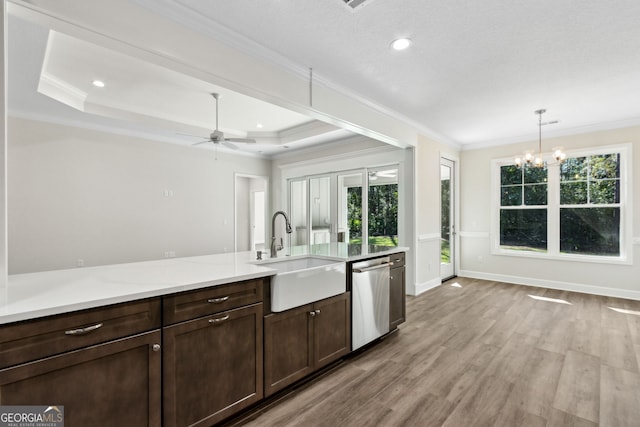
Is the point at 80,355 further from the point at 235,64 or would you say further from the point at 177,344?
the point at 235,64

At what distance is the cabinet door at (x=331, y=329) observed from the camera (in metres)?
2.27

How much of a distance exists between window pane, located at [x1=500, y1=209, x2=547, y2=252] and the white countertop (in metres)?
5.34

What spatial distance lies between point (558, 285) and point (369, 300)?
14.4ft

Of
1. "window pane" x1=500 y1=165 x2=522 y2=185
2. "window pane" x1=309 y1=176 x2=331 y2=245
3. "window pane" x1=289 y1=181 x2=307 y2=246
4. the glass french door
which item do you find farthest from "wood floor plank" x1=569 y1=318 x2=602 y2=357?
"window pane" x1=289 y1=181 x2=307 y2=246

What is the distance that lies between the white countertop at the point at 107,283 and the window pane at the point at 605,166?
5720 mm

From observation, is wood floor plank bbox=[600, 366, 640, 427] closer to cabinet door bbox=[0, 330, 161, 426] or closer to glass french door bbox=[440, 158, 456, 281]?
cabinet door bbox=[0, 330, 161, 426]

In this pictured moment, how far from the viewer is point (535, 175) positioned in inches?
207

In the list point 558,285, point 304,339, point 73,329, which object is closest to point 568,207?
point 558,285

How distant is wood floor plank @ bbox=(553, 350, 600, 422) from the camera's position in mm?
1933

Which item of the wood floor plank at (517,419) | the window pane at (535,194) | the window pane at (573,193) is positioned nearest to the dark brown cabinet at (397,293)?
the wood floor plank at (517,419)

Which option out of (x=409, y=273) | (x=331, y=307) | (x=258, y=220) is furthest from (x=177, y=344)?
(x=258, y=220)

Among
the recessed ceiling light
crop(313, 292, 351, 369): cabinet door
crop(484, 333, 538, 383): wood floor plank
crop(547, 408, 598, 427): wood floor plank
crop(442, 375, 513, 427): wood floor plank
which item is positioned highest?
the recessed ceiling light

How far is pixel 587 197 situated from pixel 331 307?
16.8ft

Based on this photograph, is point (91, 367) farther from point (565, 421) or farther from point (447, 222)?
point (447, 222)
